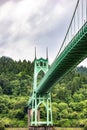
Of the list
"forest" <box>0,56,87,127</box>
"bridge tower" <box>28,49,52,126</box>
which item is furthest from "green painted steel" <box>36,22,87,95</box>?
"forest" <box>0,56,87,127</box>

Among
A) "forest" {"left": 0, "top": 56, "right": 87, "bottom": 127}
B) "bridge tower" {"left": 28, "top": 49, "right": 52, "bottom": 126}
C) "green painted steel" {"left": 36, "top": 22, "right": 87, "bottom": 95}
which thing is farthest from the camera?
"forest" {"left": 0, "top": 56, "right": 87, "bottom": 127}

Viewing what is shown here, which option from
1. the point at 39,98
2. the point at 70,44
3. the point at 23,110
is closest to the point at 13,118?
the point at 23,110

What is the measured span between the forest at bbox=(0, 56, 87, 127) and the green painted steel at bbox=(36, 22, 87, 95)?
23686 mm

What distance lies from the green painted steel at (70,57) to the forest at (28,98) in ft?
77.7

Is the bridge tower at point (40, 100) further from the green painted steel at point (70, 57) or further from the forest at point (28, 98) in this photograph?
the forest at point (28, 98)

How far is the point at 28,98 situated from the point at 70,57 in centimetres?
4391

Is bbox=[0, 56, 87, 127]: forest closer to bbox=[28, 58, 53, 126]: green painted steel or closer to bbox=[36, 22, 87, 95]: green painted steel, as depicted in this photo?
bbox=[28, 58, 53, 126]: green painted steel

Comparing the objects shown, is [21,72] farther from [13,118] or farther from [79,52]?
[79,52]

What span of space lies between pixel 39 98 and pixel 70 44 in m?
21.8

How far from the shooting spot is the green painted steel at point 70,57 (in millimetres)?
26317

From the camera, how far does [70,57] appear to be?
31.1 metres

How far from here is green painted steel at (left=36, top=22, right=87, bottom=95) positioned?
2632cm

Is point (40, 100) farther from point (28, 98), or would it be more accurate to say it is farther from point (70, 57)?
point (28, 98)

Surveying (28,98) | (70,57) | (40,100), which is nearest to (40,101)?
(40,100)
